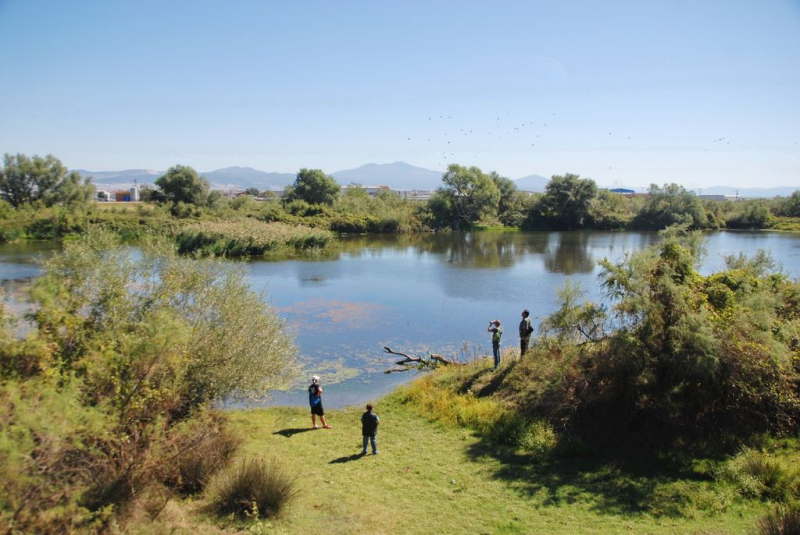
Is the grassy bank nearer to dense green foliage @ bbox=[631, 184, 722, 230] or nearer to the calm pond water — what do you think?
the calm pond water

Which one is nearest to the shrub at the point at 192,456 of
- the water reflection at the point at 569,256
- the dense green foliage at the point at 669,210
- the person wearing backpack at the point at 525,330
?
the person wearing backpack at the point at 525,330

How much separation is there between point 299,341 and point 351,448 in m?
12.2

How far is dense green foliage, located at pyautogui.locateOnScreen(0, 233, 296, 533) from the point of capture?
705 cm

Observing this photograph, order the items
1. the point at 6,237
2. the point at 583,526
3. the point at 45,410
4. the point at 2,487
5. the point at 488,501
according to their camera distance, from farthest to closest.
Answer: the point at 6,237 < the point at 488,501 < the point at 583,526 < the point at 45,410 < the point at 2,487

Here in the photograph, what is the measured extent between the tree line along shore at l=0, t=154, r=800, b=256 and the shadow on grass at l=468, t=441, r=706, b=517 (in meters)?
47.3

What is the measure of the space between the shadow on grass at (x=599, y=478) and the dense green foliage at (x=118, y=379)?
720 cm

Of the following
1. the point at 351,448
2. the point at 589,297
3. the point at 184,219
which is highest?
the point at 184,219

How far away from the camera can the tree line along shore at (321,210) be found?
62406 millimetres

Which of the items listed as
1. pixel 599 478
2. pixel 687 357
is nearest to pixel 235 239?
pixel 599 478

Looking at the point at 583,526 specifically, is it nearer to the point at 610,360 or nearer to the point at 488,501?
the point at 488,501

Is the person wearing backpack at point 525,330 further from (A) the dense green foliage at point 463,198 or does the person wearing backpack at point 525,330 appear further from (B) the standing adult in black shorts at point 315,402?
(A) the dense green foliage at point 463,198

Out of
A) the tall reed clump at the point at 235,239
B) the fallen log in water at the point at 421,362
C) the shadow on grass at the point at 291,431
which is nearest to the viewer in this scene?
the shadow on grass at the point at 291,431

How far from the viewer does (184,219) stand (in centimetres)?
6669

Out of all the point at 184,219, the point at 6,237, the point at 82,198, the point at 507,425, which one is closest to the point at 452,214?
the point at 184,219
